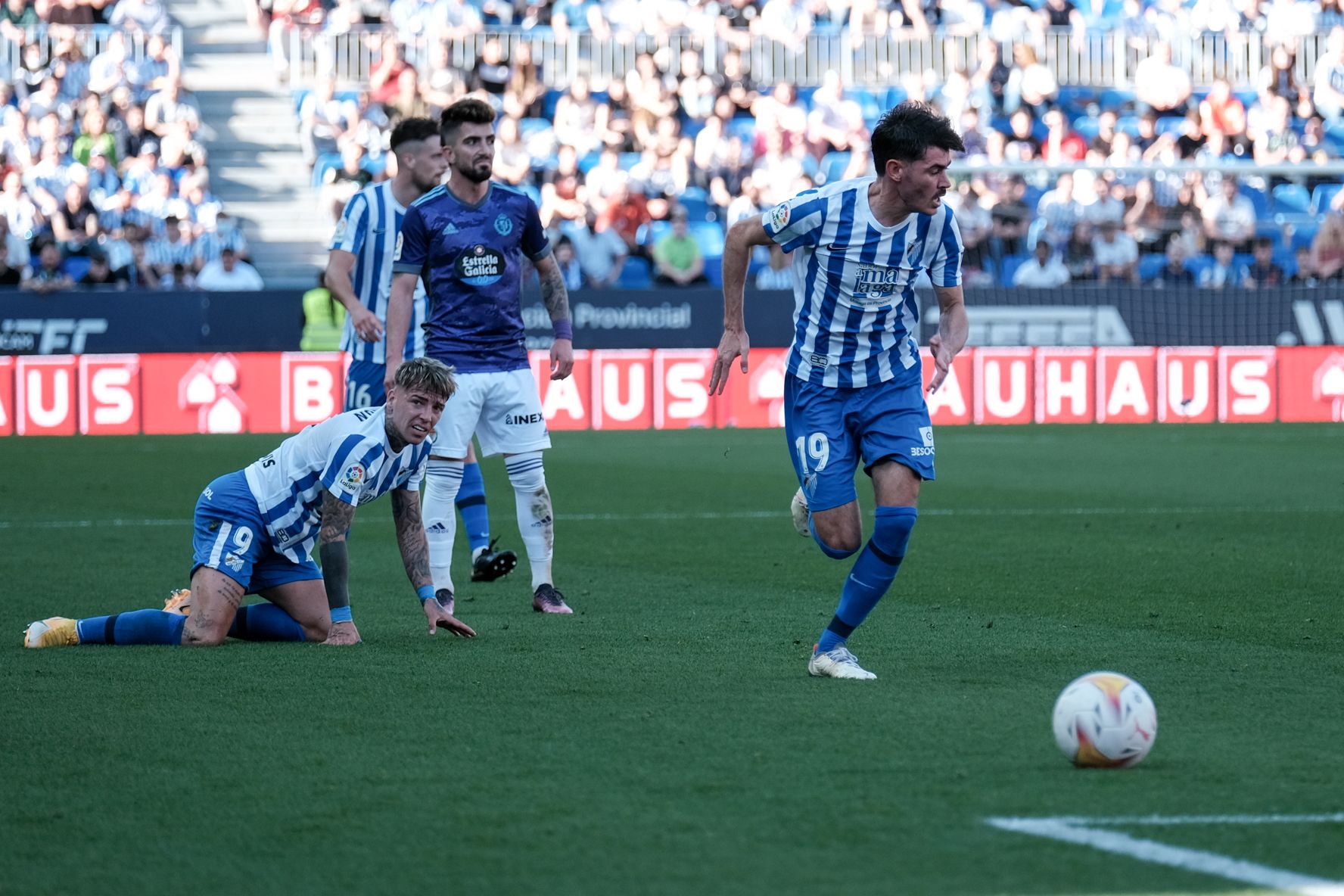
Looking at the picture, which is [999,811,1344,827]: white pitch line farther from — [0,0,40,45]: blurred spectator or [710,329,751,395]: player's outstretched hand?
[0,0,40,45]: blurred spectator

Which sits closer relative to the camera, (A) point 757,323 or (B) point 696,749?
(B) point 696,749

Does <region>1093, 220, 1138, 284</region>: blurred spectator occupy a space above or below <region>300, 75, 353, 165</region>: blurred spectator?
below

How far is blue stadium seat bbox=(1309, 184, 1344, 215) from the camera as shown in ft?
83.0

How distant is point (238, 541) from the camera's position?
741cm

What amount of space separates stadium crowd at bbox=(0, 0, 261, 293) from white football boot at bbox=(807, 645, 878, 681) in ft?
52.4

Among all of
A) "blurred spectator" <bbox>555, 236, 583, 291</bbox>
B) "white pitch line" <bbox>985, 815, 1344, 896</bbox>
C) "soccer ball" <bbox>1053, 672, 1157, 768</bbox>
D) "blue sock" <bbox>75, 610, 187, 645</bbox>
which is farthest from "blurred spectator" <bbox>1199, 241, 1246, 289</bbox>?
"white pitch line" <bbox>985, 815, 1344, 896</bbox>

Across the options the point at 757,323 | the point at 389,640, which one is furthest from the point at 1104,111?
the point at 389,640

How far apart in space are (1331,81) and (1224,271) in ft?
18.7

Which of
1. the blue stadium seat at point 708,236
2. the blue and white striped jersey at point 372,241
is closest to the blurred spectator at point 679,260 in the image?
the blue stadium seat at point 708,236

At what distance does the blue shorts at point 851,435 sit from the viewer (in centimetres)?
670

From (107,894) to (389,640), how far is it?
366 cm

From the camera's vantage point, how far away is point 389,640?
25.0 ft

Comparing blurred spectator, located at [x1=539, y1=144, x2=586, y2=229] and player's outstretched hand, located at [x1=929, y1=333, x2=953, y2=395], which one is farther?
blurred spectator, located at [x1=539, y1=144, x2=586, y2=229]

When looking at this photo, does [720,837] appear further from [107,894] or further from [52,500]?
[52,500]
